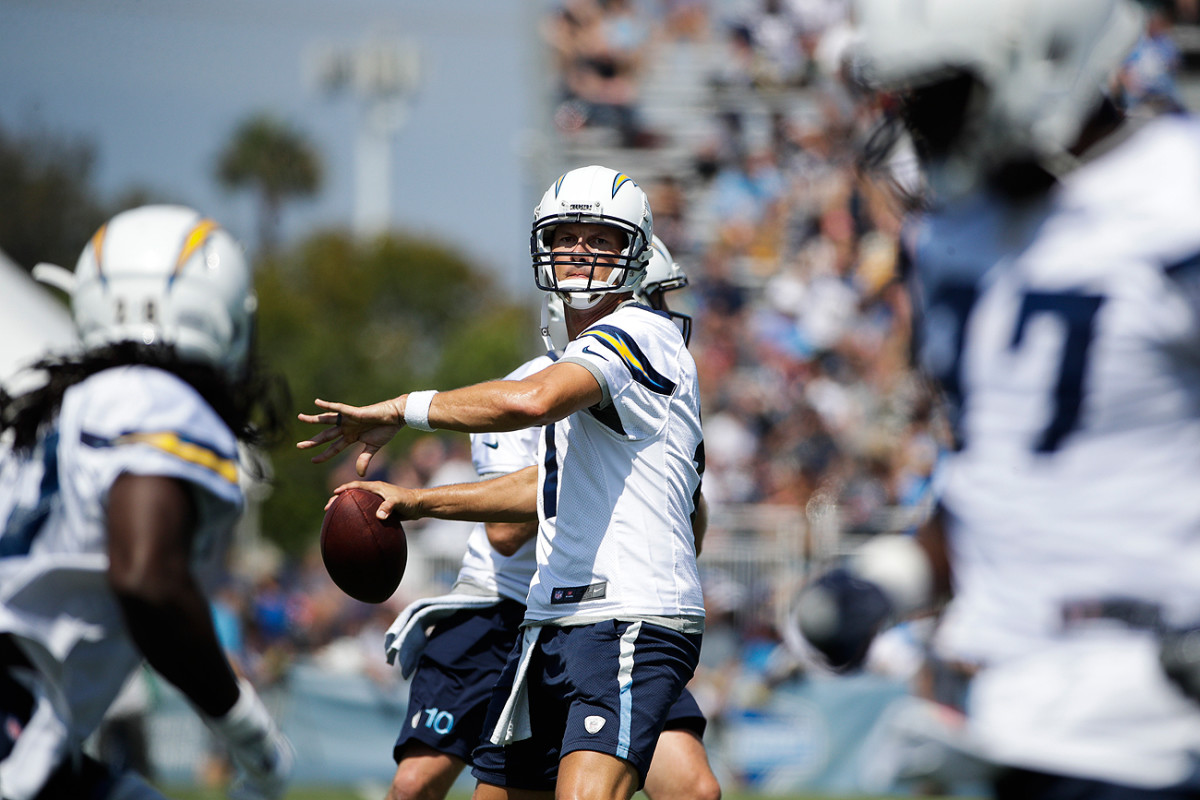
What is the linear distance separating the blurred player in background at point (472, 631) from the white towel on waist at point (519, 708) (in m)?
0.56

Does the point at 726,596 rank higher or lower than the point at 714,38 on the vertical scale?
lower

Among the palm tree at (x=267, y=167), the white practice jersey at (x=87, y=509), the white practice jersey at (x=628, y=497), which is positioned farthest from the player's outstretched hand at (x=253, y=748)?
the palm tree at (x=267, y=167)

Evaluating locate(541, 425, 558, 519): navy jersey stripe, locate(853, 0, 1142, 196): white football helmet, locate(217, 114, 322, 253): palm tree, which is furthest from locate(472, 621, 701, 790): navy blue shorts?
locate(217, 114, 322, 253): palm tree

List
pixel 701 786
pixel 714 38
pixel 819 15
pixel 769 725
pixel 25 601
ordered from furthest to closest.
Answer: pixel 714 38, pixel 819 15, pixel 769 725, pixel 701 786, pixel 25 601

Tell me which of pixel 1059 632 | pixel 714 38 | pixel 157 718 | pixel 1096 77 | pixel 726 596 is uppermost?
pixel 714 38

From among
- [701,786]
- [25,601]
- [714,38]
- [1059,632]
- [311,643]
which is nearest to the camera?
[1059,632]

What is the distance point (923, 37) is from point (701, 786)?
2357 millimetres

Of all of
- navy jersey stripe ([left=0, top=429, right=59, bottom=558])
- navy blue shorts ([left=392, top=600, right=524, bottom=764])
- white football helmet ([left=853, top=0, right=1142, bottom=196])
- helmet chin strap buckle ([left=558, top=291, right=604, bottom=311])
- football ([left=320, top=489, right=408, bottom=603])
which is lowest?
navy blue shorts ([left=392, top=600, right=524, bottom=764])

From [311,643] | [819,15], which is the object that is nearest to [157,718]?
[311,643]

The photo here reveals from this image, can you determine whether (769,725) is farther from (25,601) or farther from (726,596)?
(25,601)

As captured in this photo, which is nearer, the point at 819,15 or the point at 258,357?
the point at 258,357

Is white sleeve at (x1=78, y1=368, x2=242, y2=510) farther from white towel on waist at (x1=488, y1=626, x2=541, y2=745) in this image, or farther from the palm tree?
the palm tree

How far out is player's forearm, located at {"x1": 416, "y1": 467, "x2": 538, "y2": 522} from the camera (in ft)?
12.1

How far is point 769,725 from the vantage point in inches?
415
